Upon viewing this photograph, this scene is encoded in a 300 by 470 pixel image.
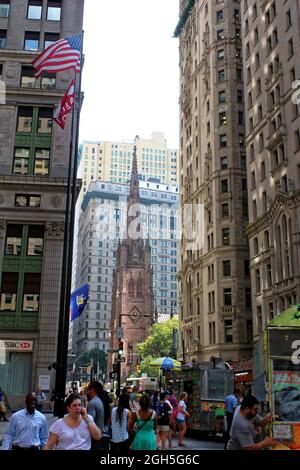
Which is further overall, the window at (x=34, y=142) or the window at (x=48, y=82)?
the window at (x=48, y=82)

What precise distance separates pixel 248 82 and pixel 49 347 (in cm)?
3313

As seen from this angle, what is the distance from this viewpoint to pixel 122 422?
10594 mm

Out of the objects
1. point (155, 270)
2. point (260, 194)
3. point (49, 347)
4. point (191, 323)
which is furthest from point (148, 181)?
point (49, 347)

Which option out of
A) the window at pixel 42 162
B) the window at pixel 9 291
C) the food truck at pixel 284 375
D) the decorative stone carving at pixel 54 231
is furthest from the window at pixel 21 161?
the food truck at pixel 284 375

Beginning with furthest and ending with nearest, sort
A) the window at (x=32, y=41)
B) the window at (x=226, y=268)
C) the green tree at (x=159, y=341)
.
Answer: the green tree at (x=159, y=341), the window at (x=226, y=268), the window at (x=32, y=41)

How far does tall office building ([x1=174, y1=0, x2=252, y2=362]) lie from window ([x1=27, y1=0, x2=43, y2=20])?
24819 millimetres

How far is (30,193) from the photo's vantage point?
37.8 meters

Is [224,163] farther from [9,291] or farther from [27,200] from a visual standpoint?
[9,291]

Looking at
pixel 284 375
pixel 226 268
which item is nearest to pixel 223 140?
pixel 226 268

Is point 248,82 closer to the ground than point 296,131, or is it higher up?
higher up

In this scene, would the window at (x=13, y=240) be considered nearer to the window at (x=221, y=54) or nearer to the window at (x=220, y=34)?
the window at (x=221, y=54)

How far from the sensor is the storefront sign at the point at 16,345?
34.4m

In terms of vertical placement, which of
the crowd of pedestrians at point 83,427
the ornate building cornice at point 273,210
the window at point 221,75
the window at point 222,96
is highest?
the window at point 221,75

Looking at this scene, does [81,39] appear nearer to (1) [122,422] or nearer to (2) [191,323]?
(1) [122,422]
